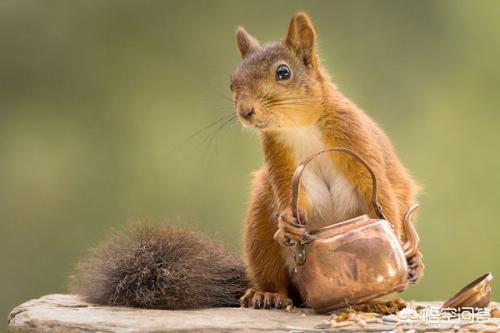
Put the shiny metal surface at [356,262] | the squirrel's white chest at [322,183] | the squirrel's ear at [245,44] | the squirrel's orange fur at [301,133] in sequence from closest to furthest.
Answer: the shiny metal surface at [356,262] < the squirrel's orange fur at [301,133] < the squirrel's white chest at [322,183] < the squirrel's ear at [245,44]

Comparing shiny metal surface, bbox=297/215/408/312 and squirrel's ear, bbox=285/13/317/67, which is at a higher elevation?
squirrel's ear, bbox=285/13/317/67

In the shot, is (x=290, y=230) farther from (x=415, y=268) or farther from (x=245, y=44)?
(x=245, y=44)

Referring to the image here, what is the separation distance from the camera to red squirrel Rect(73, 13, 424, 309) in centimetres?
236

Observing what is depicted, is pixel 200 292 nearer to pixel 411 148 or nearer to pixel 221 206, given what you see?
pixel 221 206

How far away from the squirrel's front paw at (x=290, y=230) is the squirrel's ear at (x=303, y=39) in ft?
1.60

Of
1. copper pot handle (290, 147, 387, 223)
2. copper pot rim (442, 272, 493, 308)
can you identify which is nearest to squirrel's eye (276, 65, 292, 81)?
copper pot handle (290, 147, 387, 223)

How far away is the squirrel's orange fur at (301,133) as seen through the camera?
233cm

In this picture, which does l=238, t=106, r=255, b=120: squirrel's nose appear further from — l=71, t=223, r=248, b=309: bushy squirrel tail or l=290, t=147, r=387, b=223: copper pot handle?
l=71, t=223, r=248, b=309: bushy squirrel tail

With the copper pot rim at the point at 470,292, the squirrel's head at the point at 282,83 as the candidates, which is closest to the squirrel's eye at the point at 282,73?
the squirrel's head at the point at 282,83

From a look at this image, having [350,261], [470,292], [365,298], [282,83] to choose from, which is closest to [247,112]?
[282,83]

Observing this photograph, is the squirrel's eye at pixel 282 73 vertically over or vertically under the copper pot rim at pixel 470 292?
over

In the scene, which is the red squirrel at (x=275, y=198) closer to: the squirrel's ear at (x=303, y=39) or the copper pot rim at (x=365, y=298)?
the squirrel's ear at (x=303, y=39)

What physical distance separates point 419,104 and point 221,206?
1.09 m

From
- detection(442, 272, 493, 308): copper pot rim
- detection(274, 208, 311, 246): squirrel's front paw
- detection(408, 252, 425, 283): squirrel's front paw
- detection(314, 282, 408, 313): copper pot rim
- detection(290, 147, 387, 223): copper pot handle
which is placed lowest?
detection(314, 282, 408, 313): copper pot rim
